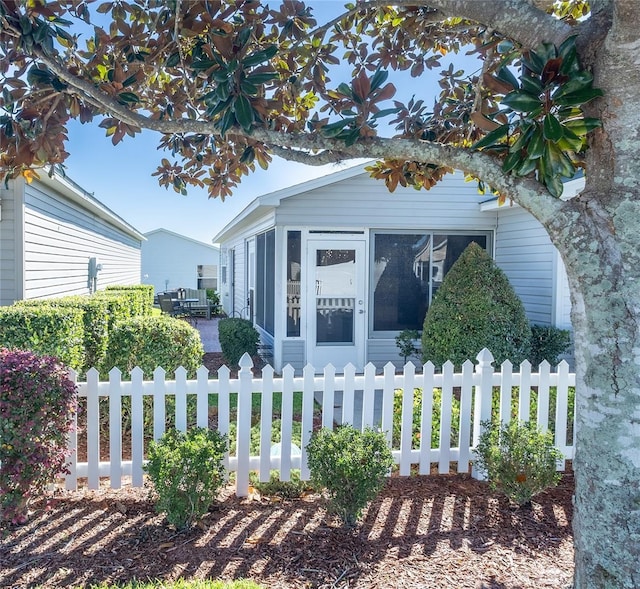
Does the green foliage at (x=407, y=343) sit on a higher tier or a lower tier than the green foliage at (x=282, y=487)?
higher

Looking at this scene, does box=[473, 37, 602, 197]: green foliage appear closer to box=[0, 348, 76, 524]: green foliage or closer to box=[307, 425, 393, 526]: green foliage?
box=[307, 425, 393, 526]: green foliage

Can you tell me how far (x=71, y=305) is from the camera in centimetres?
579

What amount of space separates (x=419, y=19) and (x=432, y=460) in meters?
3.53

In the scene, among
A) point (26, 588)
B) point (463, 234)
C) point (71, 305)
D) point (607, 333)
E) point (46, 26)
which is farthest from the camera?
point (463, 234)

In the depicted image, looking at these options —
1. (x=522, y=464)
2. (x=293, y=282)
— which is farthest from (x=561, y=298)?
(x=522, y=464)

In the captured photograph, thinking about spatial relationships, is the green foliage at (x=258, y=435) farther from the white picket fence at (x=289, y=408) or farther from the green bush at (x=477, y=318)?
the green bush at (x=477, y=318)

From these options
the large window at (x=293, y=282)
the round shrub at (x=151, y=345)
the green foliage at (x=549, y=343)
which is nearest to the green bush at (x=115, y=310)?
the round shrub at (x=151, y=345)

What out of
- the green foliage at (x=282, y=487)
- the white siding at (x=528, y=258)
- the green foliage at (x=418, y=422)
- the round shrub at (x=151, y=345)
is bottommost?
the green foliage at (x=282, y=487)

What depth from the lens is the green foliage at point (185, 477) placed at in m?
3.02

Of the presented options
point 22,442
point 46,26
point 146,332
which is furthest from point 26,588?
point 46,26

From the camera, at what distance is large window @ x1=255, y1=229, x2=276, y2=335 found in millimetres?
9516

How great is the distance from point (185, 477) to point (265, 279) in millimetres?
7350

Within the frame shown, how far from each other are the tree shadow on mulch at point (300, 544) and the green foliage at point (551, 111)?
2152mm

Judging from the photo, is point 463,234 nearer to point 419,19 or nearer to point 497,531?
point 419,19
